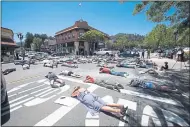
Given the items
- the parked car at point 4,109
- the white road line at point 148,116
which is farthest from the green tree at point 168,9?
the parked car at point 4,109

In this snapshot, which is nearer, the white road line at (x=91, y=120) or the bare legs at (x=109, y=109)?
the white road line at (x=91, y=120)

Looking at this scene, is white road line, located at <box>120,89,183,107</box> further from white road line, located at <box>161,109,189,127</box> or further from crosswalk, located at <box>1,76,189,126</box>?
white road line, located at <box>161,109,189,127</box>

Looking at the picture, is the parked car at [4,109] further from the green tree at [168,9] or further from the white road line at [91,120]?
the green tree at [168,9]

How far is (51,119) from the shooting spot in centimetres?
464

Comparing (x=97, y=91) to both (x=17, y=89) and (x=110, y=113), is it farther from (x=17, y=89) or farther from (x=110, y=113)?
(x=17, y=89)

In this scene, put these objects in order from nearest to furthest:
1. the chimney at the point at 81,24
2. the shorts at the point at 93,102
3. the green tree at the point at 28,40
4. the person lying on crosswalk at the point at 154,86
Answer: the shorts at the point at 93,102
the person lying on crosswalk at the point at 154,86
the chimney at the point at 81,24
the green tree at the point at 28,40

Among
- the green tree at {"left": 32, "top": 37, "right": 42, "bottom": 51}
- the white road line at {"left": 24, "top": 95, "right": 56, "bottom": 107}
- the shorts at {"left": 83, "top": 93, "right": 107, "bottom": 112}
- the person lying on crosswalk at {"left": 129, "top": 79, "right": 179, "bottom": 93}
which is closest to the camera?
the shorts at {"left": 83, "top": 93, "right": 107, "bottom": 112}

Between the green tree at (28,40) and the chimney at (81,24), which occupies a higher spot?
the chimney at (81,24)

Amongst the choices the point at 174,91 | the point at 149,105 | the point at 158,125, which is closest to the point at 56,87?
the point at 149,105

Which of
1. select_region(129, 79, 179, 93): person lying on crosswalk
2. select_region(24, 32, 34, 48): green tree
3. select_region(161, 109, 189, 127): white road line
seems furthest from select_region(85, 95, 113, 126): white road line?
select_region(24, 32, 34, 48): green tree

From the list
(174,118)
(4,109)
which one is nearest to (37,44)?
(4,109)

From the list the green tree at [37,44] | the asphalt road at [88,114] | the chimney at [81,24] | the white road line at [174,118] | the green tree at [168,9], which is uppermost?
the chimney at [81,24]

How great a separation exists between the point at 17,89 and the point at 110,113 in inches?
240

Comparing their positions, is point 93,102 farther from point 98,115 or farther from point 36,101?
point 36,101
